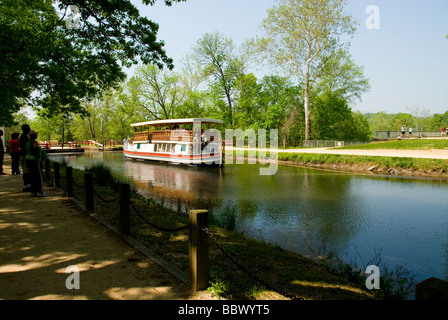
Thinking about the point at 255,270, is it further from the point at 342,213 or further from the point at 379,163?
the point at 379,163

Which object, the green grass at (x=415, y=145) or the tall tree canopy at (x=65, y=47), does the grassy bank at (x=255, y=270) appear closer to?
the tall tree canopy at (x=65, y=47)

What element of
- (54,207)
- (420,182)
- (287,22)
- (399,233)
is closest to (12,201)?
(54,207)

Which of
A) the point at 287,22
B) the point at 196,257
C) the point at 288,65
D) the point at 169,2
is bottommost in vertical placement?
the point at 196,257

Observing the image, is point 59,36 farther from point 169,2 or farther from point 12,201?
point 12,201

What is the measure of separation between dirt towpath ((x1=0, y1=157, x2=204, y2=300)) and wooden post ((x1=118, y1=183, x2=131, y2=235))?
0.90 feet

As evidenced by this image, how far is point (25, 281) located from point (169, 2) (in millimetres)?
10108

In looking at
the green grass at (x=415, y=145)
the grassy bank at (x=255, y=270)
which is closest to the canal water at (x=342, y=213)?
the grassy bank at (x=255, y=270)

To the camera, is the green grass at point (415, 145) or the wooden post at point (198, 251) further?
the green grass at point (415, 145)

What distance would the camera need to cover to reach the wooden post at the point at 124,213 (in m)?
5.90

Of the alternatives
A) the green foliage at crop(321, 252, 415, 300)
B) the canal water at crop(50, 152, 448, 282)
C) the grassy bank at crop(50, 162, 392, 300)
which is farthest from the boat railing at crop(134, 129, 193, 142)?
the green foliage at crop(321, 252, 415, 300)

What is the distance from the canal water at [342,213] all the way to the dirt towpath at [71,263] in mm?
4076

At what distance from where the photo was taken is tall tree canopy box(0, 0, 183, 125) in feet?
39.2

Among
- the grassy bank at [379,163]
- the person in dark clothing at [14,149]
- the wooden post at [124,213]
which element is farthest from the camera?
the grassy bank at [379,163]
